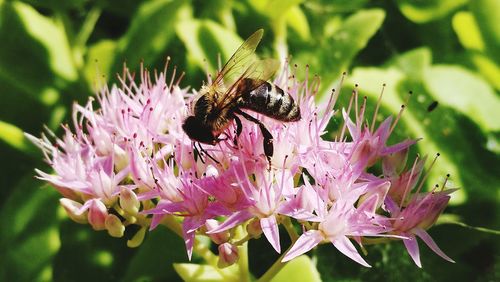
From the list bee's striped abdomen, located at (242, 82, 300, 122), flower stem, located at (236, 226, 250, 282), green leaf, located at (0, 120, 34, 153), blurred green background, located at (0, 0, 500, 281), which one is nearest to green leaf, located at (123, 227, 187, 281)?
blurred green background, located at (0, 0, 500, 281)

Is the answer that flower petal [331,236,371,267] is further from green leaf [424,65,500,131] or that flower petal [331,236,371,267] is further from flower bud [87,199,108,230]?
green leaf [424,65,500,131]

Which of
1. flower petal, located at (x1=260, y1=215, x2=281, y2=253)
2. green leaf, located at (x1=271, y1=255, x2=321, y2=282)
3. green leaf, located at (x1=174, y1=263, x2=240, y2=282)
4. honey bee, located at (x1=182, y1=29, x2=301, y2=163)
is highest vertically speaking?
honey bee, located at (x1=182, y1=29, x2=301, y2=163)

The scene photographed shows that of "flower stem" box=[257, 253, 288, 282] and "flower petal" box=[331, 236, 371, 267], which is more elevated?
"flower petal" box=[331, 236, 371, 267]

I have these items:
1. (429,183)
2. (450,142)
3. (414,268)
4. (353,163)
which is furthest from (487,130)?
(353,163)

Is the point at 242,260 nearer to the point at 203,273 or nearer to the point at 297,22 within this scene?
the point at 203,273

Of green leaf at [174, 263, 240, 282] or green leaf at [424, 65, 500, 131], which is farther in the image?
green leaf at [424, 65, 500, 131]

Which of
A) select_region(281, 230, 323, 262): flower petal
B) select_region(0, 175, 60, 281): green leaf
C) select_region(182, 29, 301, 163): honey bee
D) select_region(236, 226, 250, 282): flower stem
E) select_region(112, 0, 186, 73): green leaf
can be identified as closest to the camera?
select_region(281, 230, 323, 262): flower petal

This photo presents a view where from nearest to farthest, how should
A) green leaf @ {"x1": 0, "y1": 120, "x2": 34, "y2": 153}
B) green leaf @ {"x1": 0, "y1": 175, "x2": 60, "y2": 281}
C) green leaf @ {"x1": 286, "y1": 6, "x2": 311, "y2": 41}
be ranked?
green leaf @ {"x1": 0, "y1": 175, "x2": 60, "y2": 281} → green leaf @ {"x1": 0, "y1": 120, "x2": 34, "y2": 153} → green leaf @ {"x1": 286, "y1": 6, "x2": 311, "y2": 41}
